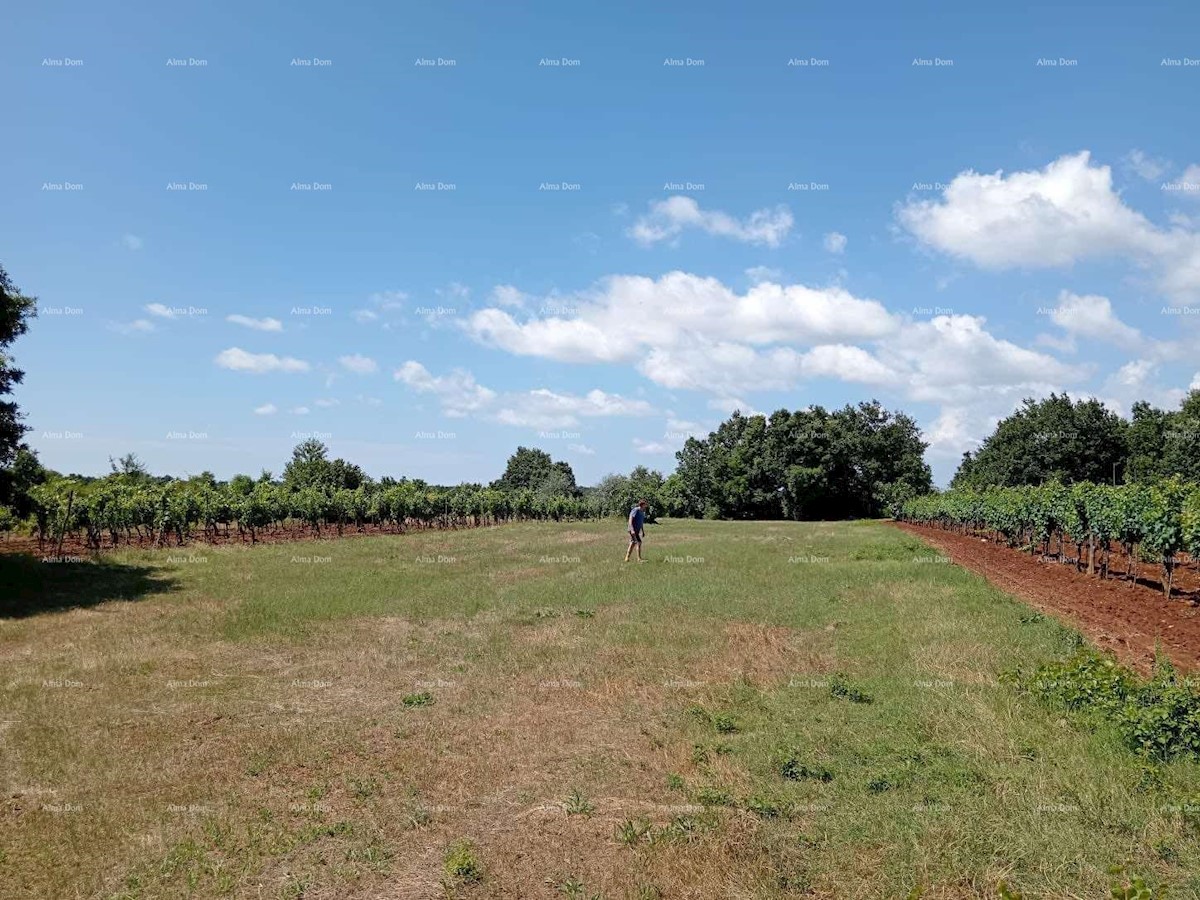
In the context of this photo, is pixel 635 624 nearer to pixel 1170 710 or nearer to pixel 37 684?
pixel 1170 710

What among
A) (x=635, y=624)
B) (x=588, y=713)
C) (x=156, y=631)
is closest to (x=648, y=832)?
(x=588, y=713)

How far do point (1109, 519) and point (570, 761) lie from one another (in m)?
24.2

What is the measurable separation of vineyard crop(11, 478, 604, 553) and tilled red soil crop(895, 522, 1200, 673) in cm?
3457

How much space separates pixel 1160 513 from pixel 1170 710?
17.1 metres

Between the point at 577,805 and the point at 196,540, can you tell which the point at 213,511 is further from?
the point at 577,805

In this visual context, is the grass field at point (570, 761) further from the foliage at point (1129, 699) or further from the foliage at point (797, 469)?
the foliage at point (797, 469)

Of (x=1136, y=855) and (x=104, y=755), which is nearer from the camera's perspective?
(x=1136, y=855)

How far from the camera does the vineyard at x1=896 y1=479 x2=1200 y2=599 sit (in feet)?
71.4

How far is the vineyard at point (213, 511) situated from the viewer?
36.3m

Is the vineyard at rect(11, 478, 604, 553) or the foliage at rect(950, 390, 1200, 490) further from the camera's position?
the foliage at rect(950, 390, 1200, 490)

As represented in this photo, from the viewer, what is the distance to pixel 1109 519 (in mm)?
25359

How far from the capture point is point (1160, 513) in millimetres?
22234

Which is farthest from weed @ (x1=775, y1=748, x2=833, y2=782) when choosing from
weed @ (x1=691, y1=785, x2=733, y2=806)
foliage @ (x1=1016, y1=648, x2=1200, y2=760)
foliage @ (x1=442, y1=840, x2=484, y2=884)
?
foliage @ (x1=442, y1=840, x2=484, y2=884)

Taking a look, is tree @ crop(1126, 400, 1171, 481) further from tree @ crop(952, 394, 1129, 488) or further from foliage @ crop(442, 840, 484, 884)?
foliage @ crop(442, 840, 484, 884)
